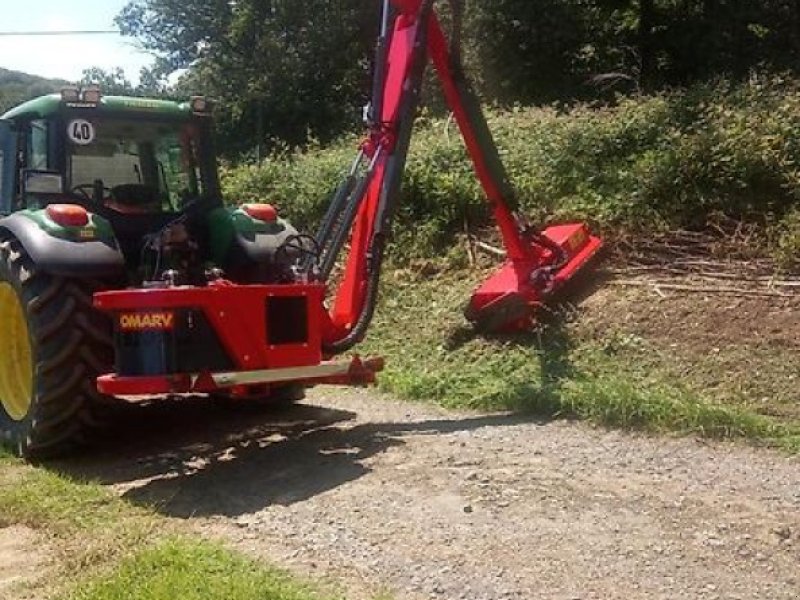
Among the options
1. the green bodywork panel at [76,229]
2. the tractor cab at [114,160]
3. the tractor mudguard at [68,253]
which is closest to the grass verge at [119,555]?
the tractor mudguard at [68,253]

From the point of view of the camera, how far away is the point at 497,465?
534 centimetres

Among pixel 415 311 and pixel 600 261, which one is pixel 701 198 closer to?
pixel 600 261

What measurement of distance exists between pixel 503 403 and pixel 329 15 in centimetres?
1991

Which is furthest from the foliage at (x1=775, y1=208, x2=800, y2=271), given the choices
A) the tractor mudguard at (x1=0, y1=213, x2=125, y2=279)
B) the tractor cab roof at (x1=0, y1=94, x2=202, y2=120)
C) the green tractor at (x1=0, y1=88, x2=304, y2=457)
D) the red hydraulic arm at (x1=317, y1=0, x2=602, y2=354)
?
the tractor mudguard at (x1=0, y1=213, x2=125, y2=279)

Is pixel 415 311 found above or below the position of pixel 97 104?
below

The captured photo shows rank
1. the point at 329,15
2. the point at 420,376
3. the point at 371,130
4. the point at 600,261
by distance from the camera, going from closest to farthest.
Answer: the point at 371,130
the point at 420,376
the point at 600,261
the point at 329,15

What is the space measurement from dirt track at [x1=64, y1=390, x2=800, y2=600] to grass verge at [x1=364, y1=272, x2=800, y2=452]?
0.26m

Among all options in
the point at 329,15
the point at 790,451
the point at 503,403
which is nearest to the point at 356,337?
the point at 503,403

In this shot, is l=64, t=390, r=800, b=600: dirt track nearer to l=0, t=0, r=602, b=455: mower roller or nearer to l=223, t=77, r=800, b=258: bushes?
l=0, t=0, r=602, b=455: mower roller

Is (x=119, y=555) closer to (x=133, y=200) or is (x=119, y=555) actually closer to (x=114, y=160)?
(x=133, y=200)

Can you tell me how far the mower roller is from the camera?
5746mm

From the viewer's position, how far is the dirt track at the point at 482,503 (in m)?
→ 3.95

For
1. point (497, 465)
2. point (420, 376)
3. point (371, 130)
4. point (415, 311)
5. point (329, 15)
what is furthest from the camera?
point (329, 15)

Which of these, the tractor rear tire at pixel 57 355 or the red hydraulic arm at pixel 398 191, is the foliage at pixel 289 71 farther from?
the tractor rear tire at pixel 57 355
